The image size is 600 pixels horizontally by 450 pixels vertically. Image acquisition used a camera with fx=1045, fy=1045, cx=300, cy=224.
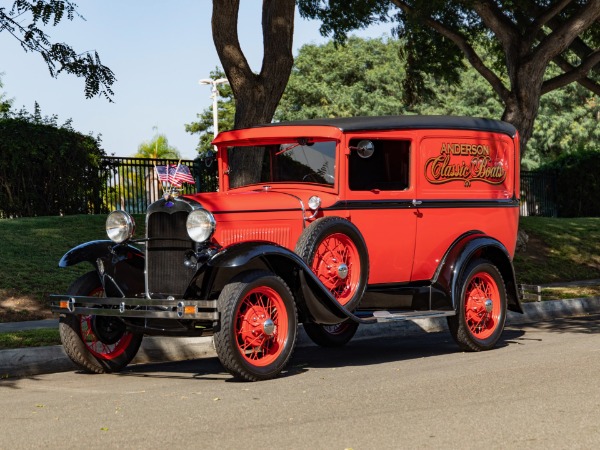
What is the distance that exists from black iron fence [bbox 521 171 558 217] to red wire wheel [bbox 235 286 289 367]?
1007 inches

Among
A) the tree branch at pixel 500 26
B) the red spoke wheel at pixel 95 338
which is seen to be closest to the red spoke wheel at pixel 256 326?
the red spoke wheel at pixel 95 338

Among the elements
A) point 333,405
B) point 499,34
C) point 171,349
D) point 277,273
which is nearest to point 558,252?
point 499,34

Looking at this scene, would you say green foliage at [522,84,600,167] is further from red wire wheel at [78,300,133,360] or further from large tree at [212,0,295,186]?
red wire wheel at [78,300,133,360]

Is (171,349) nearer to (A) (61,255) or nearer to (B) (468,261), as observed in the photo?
(B) (468,261)

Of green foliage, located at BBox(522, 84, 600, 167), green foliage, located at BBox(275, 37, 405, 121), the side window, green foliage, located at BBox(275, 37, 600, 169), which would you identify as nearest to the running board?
the side window

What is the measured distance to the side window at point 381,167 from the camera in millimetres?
9570

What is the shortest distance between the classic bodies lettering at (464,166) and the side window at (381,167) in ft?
0.89

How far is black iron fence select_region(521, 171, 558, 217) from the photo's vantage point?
3312 cm

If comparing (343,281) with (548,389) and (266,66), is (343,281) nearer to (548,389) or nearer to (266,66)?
(548,389)

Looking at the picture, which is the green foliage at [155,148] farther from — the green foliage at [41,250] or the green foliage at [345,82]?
the green foliage at [41,250]

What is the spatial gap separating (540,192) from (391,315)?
25.0m

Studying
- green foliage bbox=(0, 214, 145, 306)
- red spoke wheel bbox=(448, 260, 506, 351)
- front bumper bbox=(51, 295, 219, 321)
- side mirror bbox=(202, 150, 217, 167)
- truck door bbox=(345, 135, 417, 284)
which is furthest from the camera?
green foliage bbox=(0, 214, 145, 306)

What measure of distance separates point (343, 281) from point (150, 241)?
172 centimetres

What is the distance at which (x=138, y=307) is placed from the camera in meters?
8.73
